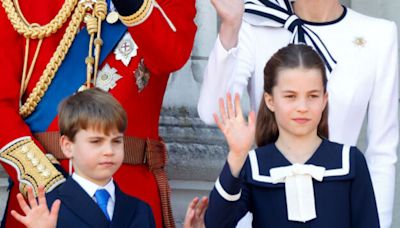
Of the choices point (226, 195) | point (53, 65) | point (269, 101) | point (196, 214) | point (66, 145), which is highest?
point (53, 65)

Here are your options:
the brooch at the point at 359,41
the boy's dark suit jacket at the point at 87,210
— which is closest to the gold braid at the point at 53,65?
the boy's dark suit jacket at the point at 87,210

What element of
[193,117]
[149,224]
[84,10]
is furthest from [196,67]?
[149,224]

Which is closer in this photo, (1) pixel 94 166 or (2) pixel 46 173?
(1) pixel 94 166

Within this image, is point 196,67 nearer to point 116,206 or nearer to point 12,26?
point 12,26

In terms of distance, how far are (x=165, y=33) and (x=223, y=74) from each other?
0.25 metres

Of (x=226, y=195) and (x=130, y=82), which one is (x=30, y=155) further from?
(x=226, y=195)

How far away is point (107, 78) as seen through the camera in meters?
4.06

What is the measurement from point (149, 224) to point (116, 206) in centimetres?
13

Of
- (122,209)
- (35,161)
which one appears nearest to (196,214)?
(122,209)

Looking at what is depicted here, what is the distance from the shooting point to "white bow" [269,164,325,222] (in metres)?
3.65

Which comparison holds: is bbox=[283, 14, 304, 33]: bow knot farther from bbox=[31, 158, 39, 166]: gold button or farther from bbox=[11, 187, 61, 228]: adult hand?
bbox=[11, 187, 61, 228]: adult hand

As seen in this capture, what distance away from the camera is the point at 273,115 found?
3873mm

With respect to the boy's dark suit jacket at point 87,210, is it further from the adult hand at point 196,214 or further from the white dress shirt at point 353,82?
the white dress shirt at point 353,82

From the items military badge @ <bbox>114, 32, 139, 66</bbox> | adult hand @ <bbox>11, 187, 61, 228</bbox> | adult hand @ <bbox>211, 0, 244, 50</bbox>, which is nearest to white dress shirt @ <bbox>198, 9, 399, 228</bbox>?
adult hand @ <bbox>211, 0, 244, 50</bbox>
